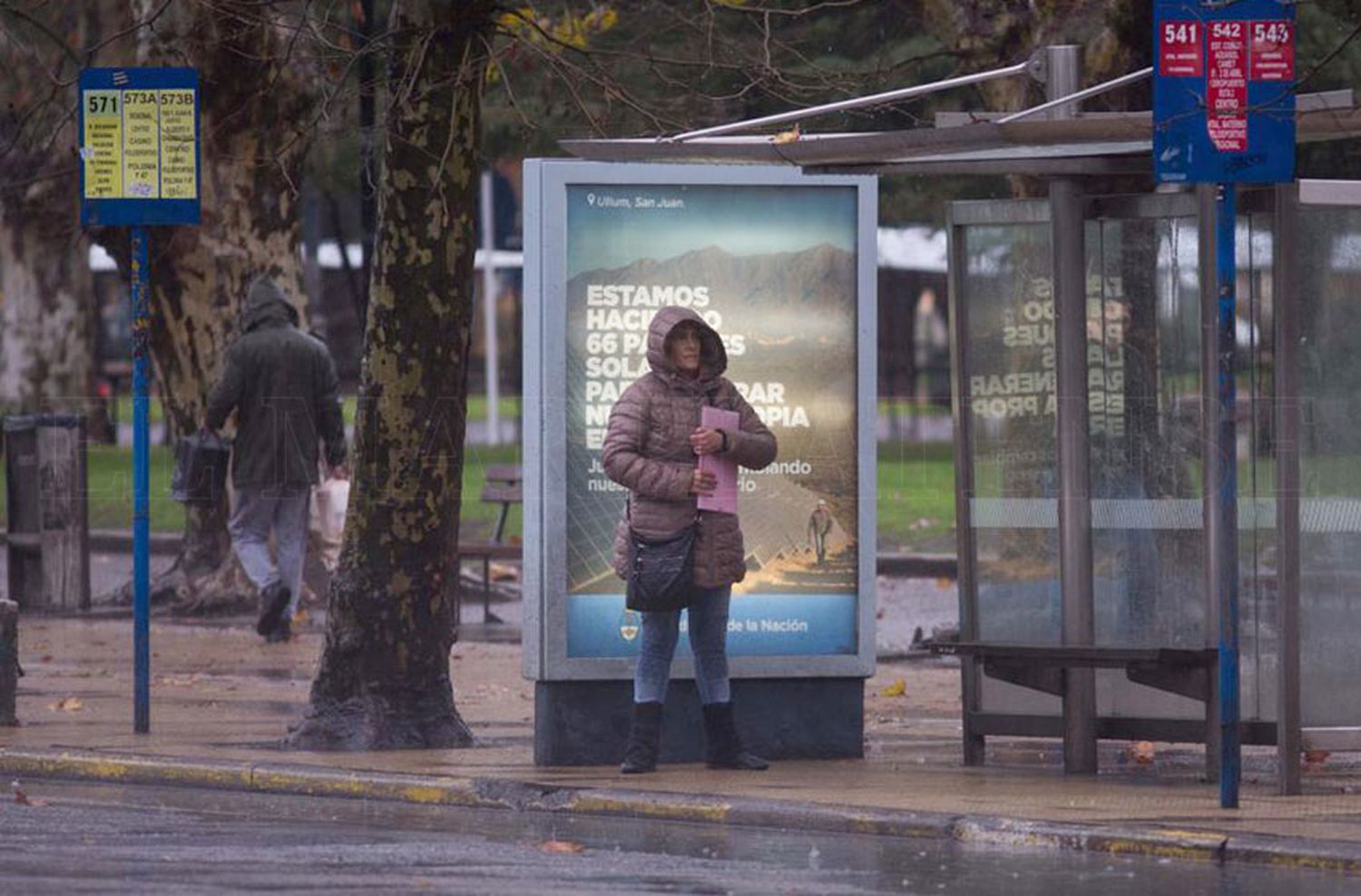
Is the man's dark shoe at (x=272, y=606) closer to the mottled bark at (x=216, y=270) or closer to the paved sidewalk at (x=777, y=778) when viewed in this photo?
the paved sidewalk at (x=777, y=778)

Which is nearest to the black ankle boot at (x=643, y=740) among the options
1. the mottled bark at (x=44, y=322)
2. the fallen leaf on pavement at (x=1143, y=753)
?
the fallen leaf on pavement at (x=1143, y=753)

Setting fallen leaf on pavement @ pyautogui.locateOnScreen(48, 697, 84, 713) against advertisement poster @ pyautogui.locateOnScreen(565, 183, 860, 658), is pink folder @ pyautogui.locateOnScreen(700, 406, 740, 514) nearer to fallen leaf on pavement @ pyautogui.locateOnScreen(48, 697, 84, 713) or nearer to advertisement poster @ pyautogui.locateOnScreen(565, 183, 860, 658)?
advertisement poster @ pyautogui.locateOnScreen(565, 183, 860, 658)

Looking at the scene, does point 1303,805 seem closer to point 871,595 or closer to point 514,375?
point 871,595

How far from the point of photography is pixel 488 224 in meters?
36.5

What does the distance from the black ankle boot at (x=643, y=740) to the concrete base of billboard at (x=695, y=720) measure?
1.16ft

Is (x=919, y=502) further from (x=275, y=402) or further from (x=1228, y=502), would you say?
(x=1228, y=502)

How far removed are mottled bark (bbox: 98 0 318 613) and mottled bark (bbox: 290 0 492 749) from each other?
728 cm

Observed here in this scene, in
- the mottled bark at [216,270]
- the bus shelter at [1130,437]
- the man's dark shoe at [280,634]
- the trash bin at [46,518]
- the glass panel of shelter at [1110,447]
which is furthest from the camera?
the trash bin at [46,518]

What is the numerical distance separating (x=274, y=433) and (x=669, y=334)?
606cm

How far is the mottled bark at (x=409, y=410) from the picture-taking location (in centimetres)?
1257

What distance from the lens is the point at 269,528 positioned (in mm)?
17391

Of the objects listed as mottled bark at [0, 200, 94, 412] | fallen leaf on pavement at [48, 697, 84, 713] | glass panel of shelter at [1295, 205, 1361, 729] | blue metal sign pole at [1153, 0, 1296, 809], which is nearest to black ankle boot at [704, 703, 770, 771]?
glass panel of shelter at [1295, 205, 1361, 729]

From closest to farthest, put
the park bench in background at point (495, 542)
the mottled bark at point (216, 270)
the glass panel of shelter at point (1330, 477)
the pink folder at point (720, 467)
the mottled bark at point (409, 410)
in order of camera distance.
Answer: the glass panel of shelter at point (1330, 477) → the pink folder at point (720, 467) → the mottled bark at point (409, 410) → the park bench in background at point (495, 542) → the mottled bark at point (216, 270)

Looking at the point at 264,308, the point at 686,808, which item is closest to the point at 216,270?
the point at 264,308
